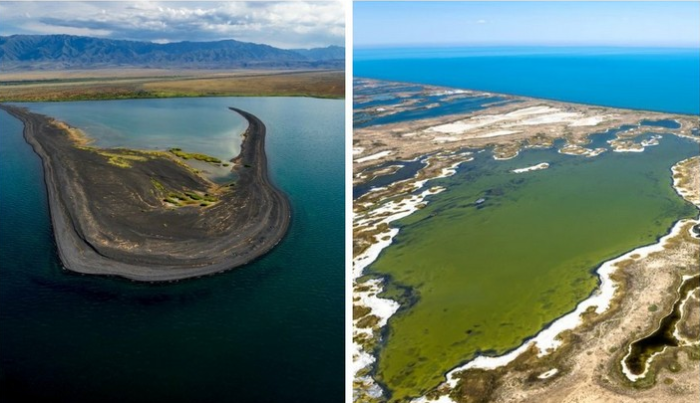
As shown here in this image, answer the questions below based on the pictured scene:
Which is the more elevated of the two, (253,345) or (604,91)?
(604,91)

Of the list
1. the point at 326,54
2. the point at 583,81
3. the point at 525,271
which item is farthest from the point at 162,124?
the point at 583,81

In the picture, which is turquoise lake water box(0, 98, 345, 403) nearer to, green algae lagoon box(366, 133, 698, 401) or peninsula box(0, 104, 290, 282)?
peninsula box(0, 104, 290, 282)

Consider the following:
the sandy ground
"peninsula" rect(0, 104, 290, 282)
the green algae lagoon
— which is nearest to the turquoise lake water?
"peninsula" rect(0, 104, 290, 282)

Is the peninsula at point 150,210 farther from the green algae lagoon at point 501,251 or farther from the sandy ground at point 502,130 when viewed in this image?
the sandy ground at point 502,130

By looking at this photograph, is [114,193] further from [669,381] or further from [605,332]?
[669,381]

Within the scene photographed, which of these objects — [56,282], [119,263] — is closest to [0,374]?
[56,282]
